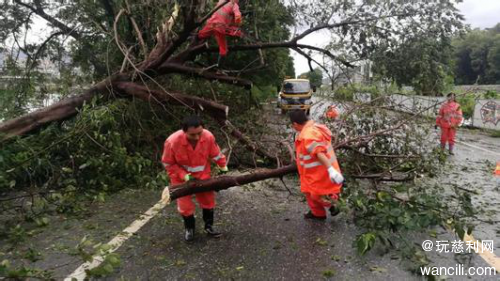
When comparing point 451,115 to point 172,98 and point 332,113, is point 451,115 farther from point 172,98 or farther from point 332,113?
point 172,98

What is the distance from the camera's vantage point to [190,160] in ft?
12.0

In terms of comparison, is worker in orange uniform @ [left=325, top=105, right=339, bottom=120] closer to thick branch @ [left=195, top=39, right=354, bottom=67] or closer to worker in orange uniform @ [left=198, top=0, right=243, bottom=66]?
thick branch @ [left=195, top=39, right=354, bottom=67]

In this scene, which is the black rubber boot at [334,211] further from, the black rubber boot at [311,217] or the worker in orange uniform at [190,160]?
the worker in orange uniform at [190,160]

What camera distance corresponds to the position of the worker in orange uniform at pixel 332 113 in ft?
18.3

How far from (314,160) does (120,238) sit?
2022 mm

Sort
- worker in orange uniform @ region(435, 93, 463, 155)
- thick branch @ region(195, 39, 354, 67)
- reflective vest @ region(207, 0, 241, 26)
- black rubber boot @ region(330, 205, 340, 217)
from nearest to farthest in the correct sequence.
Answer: black rubber boot @ region(330, 205, 340, 217)
reflective vest @ region(207, 0, 241, 26)
thick branch @ region(195, 39, 354, 67)
worker in orange uniform @ region(435, 93, 463, 155)

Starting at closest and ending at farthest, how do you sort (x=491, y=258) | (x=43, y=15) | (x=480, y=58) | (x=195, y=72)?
(x=491, y=258) → (x=195, y=72) → (x=43, y=15) → (x=480, y=58)

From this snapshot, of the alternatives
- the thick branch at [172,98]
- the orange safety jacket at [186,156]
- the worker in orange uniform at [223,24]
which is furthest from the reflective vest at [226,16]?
the orange safety jacket at [186,156]

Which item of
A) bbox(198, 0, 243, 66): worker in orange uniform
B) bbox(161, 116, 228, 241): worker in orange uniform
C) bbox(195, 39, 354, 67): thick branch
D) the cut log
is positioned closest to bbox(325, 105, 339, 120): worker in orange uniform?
bbox(195, 39, 354, 67): thick branch

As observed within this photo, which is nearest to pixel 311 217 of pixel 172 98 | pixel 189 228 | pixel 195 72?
pixel 189 228

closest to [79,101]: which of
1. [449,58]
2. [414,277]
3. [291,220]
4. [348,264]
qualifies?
[291,220]

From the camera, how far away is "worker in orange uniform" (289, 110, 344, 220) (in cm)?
368

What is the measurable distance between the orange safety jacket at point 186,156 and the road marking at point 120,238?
0.36m

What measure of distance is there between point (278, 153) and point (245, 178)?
129 centimetres
